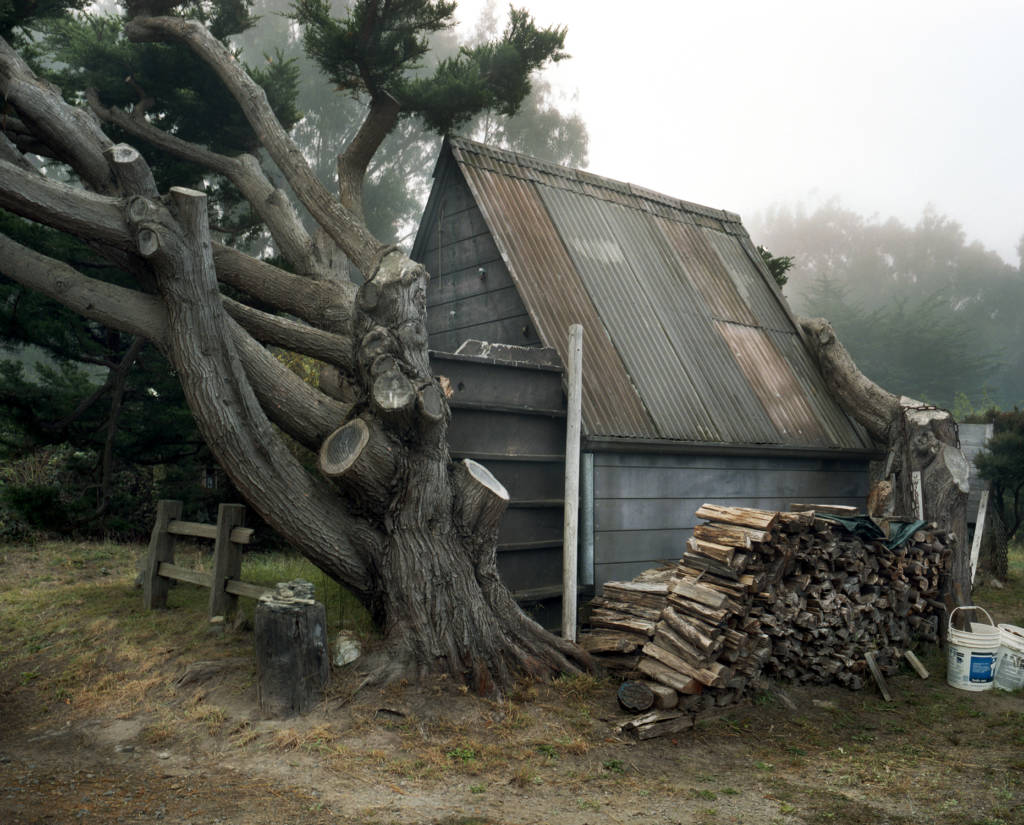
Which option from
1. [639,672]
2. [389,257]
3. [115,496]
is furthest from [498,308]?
[115,496]

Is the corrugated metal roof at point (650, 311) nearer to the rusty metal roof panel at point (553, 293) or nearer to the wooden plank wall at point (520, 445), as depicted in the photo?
the rusty metal roof panel at point (553, 293)

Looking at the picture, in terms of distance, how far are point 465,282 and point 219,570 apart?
4917mm

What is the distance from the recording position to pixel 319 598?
844 cm

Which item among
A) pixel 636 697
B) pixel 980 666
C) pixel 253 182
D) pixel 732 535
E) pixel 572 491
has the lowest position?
pixel 636 697

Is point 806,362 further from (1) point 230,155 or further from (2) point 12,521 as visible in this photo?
(2) point 12,521

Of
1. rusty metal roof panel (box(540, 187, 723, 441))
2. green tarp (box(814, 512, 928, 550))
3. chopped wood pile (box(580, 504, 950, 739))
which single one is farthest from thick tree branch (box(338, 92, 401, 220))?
green tarp (box(814, 512, 928, 550))

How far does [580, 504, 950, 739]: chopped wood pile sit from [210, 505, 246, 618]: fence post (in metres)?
3.29

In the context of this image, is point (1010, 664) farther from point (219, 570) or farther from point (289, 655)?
point (219, 570)

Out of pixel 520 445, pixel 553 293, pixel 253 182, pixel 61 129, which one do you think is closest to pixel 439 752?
pixel 520 445

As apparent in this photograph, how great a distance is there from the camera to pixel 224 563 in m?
7.57

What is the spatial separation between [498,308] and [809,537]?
15.0 ft

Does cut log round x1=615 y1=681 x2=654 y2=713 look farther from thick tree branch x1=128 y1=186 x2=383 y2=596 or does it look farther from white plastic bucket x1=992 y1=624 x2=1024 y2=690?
white plastic bucket x1=992 y1=624 x2=1024 y2=690

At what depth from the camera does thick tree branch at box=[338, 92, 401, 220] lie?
10.8 m

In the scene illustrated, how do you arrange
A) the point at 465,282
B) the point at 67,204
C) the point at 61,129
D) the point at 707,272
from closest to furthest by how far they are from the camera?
the point at 67,204
the point at 61,129
the point at 465,282
the point at 707,272
